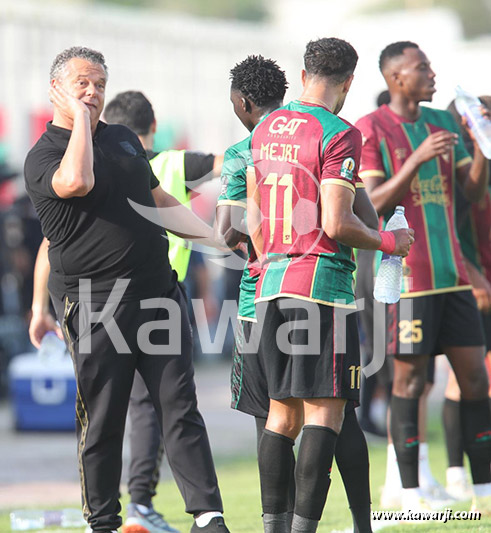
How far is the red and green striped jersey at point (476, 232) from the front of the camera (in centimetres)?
668

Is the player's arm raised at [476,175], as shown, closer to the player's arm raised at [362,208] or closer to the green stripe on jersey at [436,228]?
the green stripe on jersey at [436,228]

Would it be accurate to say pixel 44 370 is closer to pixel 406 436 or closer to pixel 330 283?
pixel 406 436

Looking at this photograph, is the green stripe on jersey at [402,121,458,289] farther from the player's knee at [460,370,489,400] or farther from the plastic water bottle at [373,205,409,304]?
the plastic water bottle at [373,205,409,304]

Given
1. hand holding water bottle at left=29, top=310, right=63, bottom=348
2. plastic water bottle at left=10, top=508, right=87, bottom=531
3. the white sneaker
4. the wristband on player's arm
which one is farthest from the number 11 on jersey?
the white sneaker

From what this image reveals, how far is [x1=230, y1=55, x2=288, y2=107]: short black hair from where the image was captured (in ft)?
15.8

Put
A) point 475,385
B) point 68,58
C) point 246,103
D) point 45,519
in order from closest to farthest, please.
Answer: point 68,58 < point 246,103 < point 475,385 < point 45,519

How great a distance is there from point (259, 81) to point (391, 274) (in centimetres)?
108

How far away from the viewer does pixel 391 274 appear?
4.81 m

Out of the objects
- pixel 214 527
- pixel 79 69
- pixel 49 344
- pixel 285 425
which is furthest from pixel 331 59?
pixel 49 344

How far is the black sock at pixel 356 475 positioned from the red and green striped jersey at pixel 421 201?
1394 millimetres

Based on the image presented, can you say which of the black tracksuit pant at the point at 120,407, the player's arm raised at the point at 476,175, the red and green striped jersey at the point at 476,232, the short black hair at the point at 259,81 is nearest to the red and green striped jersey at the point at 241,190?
the short black hair at the point at 259,81

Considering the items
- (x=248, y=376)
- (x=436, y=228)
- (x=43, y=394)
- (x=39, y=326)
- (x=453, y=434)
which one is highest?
(x=436, y=228)

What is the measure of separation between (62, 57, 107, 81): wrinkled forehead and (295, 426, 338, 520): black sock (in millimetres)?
1855

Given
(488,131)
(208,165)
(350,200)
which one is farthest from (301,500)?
(488,131)
